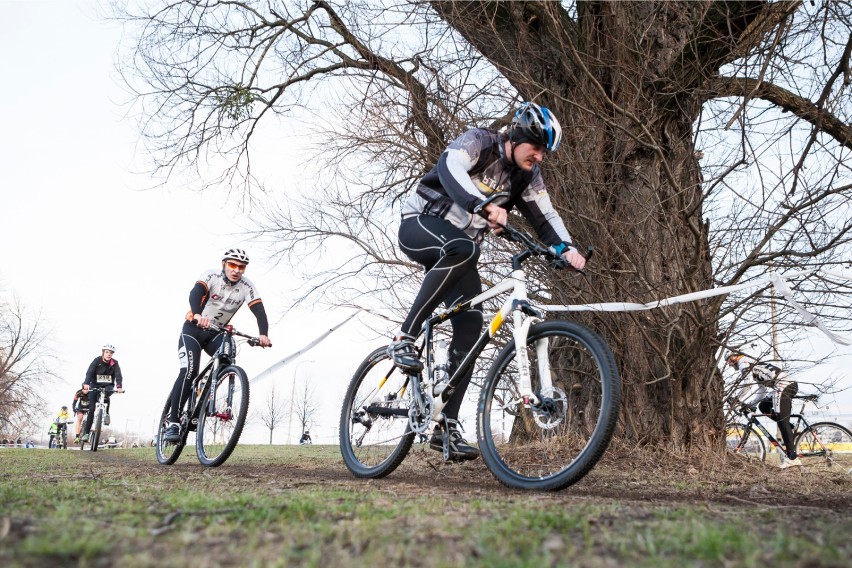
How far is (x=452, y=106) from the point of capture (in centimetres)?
773

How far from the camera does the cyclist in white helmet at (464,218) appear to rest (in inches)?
185

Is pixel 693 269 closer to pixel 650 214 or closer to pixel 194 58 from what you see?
pixel 650 214

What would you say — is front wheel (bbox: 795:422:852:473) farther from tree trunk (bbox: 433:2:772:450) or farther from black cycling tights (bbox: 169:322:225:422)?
black cycling tights (bbox: 169:322:225:422)

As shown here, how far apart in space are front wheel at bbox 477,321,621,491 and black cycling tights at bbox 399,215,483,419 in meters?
0.43

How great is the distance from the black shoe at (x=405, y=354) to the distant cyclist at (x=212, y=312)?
3.03 meters

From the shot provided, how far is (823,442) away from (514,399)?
31.9ft

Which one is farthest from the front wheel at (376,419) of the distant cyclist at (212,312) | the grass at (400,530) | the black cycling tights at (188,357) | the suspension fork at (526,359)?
the black cycling tights at (188,357)

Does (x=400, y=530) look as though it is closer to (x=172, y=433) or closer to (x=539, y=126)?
(x=539, y=126)

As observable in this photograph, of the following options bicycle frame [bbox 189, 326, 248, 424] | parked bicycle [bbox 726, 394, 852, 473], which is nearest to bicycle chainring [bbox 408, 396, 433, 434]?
bicycle frame [bbox 189, 326, 248, 424]

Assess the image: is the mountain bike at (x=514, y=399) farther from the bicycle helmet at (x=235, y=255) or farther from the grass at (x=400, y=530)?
the bicycle helmet at (x=235, y=255)

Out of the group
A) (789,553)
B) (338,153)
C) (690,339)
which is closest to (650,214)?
(690,339)

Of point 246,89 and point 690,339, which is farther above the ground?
point 246,89

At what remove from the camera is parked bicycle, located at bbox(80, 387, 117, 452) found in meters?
15.3

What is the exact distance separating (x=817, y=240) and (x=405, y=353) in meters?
3.31
